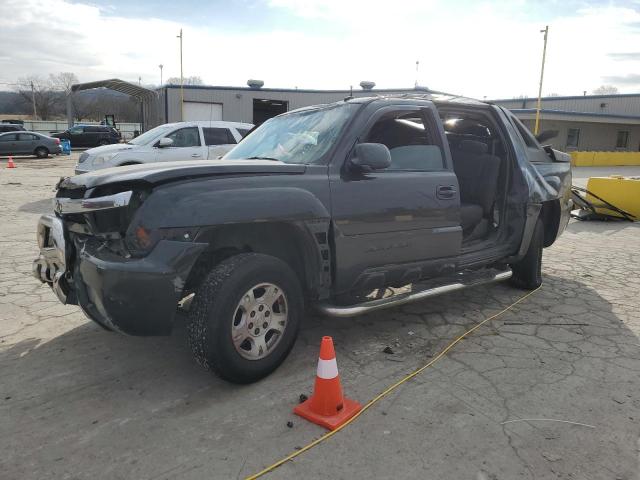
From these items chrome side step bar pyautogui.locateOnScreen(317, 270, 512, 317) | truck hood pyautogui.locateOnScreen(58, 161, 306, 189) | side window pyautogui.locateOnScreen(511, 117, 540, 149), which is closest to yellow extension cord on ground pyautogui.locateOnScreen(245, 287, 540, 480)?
chrome side step bar pyautogui.locateOnScreen(317, 270, 512, 317)

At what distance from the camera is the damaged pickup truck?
2.81 metres

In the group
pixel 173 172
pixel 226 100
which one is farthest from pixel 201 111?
pixel 173 172

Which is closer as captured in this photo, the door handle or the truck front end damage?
the truck front end damage

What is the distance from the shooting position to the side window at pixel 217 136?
1104 cm

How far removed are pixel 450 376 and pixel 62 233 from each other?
8.81 feet

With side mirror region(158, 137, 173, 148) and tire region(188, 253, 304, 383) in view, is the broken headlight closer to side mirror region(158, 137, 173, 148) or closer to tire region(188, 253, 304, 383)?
tire region(188, 253, 304, 383)

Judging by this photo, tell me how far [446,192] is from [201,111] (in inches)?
1238

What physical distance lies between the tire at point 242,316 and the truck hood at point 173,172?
54 centimetres

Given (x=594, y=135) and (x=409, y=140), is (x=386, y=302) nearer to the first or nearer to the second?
(x=409, y=140)

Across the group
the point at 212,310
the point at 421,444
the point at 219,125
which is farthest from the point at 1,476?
the point at 219,125

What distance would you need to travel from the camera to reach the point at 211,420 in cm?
282

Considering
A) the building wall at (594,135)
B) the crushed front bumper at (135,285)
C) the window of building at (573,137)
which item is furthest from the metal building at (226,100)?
the crushed front bumper at (135,285)

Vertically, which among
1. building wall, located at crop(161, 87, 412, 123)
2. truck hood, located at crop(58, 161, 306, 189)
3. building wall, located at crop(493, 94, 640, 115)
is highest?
building wall, located at crop(493, 94, 640, 115)

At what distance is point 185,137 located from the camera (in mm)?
10898
